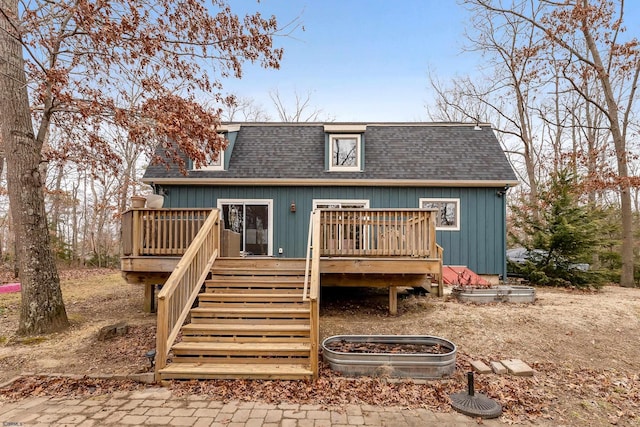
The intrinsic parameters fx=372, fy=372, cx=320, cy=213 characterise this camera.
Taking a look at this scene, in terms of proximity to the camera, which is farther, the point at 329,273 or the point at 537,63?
the point at 537,63

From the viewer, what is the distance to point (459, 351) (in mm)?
5234

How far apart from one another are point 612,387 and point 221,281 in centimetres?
531

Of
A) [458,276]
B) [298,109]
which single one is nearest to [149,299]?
[458,276]

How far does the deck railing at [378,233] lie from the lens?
639 cm

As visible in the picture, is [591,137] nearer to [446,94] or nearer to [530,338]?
[446,94]

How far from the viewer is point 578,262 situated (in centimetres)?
1029

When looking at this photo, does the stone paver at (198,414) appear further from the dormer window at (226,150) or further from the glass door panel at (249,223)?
the dormer window at (226,150)

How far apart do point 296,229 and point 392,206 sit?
283cm

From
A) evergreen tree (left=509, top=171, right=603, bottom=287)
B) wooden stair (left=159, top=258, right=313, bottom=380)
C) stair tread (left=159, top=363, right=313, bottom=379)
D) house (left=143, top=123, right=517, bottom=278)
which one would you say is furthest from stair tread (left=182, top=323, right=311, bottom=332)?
evergreen tree (left=509, top=171, right=603, bottom=287)

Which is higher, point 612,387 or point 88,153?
point 88,153

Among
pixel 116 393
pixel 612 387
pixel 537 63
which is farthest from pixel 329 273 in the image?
pixel 537 63

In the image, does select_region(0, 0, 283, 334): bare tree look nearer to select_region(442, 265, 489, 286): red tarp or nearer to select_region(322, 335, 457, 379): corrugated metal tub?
select_region(322, 335, 457, 379): corrugated metal tub

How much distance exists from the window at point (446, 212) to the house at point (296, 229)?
0.10 feet

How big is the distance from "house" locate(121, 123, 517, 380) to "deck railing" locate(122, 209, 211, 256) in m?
0.02
